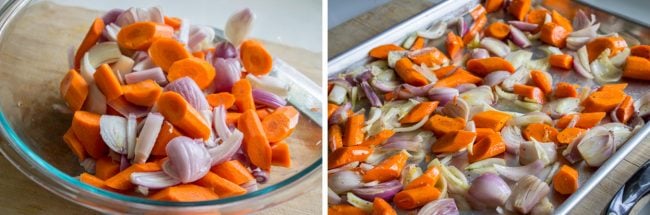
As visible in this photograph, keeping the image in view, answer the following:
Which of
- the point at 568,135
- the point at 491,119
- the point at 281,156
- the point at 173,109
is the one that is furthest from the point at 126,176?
the point at 568,135

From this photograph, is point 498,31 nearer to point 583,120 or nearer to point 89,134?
point 583,120

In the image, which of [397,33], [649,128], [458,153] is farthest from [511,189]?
[397,33]

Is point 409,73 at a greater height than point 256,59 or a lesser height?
lesser

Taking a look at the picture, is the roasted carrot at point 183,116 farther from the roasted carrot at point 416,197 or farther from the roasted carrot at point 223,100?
the roasted carrot at point 416,197

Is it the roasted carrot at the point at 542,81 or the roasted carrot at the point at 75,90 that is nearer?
the roasted carrot at the point at 75,90

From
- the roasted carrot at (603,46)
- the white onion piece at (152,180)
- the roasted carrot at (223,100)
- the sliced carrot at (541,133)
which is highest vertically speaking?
the roasted carrot at (223,100)

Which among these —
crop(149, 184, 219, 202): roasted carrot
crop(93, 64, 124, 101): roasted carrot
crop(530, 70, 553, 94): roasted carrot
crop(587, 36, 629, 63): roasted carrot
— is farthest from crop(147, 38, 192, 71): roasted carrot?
crop(587, 36, 629, 63): roasted carrot

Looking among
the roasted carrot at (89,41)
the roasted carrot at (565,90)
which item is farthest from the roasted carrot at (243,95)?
the roasted carrot at (565,90)
